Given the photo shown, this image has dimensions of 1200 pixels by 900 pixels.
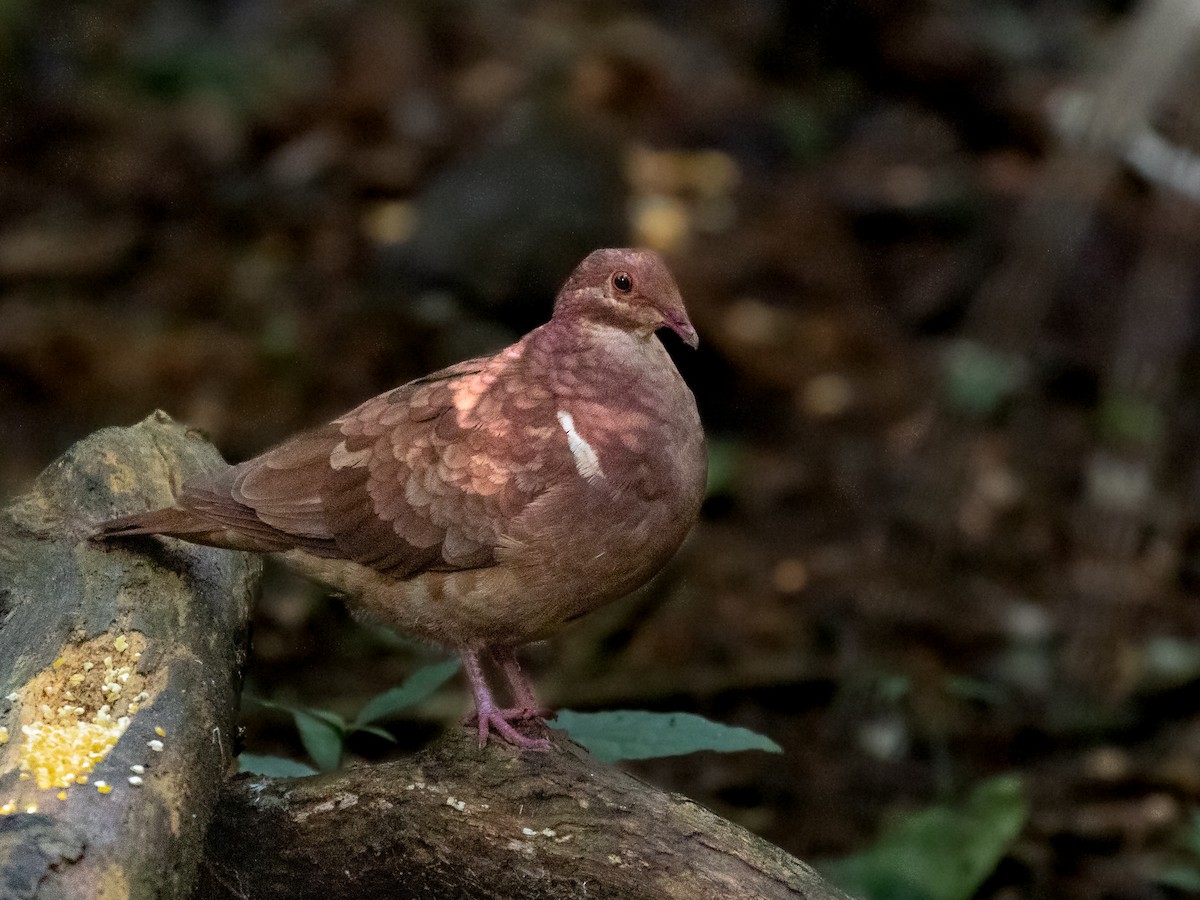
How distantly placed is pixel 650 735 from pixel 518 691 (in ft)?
1.35

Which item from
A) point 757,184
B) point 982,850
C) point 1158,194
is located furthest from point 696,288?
point 982,850

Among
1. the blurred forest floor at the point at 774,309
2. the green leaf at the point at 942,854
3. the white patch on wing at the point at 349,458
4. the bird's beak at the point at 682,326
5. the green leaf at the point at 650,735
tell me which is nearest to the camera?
the green leaf at the point at 650,735

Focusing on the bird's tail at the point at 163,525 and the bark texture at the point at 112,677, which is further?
the bird's tail at the point at 163,525

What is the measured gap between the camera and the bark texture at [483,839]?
320cm

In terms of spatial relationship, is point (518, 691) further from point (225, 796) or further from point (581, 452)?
point (225, 796)

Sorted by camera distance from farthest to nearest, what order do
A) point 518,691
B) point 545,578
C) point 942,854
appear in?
point 942,854, point 518,691, point 545,578

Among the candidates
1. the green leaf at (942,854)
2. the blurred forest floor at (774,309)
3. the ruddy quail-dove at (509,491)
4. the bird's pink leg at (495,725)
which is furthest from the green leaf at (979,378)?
the bird's pink leg at (495,725)

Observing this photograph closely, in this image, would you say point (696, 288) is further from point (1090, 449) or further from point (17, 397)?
point (17, 397)

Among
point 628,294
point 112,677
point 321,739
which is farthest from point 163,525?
point 628,294

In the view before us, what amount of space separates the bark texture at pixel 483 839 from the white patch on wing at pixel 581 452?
0.69 meters

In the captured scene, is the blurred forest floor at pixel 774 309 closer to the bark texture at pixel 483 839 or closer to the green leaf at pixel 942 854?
the green leaf at pixel 942 854

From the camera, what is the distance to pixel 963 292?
9586 millimetres

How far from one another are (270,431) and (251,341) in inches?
39.6

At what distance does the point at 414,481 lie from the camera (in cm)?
374
